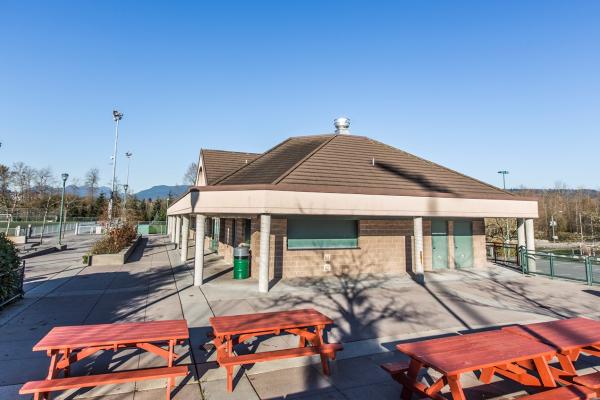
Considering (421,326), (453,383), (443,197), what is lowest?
(421,326)

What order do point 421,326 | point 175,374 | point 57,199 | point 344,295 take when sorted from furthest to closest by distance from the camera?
point 57,199, point 344,295, point 421,326, point 175,374

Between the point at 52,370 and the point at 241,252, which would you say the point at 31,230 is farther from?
the point at 52,370

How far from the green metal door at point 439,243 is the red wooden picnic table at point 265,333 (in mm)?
11669

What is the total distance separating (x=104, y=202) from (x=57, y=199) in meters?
8.87

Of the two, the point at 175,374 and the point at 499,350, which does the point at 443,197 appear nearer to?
the point at 499,350

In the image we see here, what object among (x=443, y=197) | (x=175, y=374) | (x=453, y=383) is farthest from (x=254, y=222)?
(x=453, y=383)

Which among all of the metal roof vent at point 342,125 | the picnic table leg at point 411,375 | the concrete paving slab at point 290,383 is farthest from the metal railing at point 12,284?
the metal roof vent at point 342,125

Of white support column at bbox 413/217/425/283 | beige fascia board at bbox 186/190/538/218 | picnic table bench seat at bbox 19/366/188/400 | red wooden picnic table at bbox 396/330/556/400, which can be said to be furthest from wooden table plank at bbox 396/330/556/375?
white support column at bbox 413/217/425/283

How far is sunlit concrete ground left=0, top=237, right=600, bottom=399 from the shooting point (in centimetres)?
458

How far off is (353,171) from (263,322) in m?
9.61

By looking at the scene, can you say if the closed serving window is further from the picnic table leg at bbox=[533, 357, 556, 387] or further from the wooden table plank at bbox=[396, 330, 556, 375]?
the picnic table leg at bbox=[533, 357, 556, 387]

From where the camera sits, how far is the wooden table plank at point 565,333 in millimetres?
4383

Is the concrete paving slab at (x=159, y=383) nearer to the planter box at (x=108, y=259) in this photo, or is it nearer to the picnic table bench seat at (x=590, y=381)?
the picnic table bench seat at (x=590, y=381)

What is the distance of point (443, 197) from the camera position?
1335 cm
